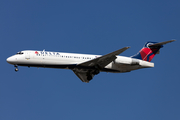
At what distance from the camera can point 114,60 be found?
26719mm

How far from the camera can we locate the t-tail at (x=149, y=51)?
2852cm

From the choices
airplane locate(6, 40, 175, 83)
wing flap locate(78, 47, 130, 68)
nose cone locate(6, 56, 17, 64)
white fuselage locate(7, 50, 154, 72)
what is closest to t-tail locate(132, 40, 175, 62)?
airplane locate(6, 40, 175, 83)

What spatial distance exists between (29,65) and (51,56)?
218 centimetres

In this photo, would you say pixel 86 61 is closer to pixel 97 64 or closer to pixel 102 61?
pixel 97 64

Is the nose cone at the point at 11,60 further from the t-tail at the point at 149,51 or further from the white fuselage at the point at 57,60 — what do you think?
the t-tail at the point at 149,51

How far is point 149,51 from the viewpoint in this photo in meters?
28.9

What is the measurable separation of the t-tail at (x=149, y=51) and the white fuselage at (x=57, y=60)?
1.65 meters

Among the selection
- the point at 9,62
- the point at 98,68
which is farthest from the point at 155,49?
the point at 9,62

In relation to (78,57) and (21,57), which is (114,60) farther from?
(21,57)

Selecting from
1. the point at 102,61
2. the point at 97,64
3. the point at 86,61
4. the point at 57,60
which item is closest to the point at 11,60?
the point at 57,60

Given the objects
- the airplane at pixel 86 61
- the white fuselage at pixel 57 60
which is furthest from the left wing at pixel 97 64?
the white fuselage at pixel 57 60

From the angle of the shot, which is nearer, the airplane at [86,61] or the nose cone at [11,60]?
the nose cone at [11,60]

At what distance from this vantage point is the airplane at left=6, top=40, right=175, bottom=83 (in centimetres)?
2514

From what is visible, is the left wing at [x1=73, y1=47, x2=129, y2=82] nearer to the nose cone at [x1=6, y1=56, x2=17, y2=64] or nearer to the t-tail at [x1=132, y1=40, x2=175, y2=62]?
the t-tail at [x1=132, y1=40, x2=175, y2=62]
